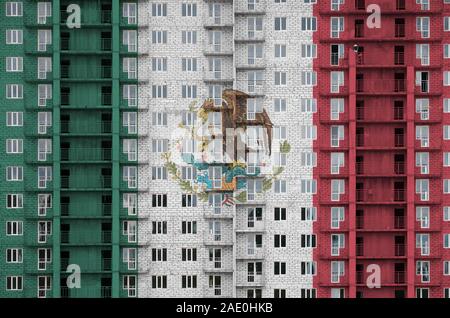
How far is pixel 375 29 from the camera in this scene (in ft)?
200

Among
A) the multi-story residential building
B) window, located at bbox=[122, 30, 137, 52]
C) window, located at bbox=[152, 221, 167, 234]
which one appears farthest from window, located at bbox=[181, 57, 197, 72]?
window, located at bbox=[152, 221, 167, 234]

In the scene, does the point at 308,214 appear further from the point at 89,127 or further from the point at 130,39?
the point at 130,39

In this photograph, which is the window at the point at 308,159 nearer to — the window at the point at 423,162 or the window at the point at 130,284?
the window at the point at 423,162

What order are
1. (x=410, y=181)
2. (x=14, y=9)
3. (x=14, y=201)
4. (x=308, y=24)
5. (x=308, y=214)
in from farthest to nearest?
(x=14, y=9) → (x=308, y=24) → (x=14, y=201) → (x=308, y=214) → (x=410, y=181)

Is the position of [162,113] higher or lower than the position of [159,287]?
higher

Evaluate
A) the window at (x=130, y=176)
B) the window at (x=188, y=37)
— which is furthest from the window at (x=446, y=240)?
the window at (x=188, y=37)

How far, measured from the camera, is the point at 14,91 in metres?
60.8

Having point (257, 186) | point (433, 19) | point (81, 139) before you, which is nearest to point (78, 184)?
point (81, 139)

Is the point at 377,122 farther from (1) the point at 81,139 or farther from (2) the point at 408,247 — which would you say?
(1) the point at 81,139

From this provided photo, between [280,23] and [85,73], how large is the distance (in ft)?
55.5

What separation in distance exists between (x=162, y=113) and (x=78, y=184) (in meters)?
9.20

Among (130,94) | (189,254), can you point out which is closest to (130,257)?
(189,254)

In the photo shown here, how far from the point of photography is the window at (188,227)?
6056 cm

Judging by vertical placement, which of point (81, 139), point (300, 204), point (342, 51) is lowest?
point (300, 204)
